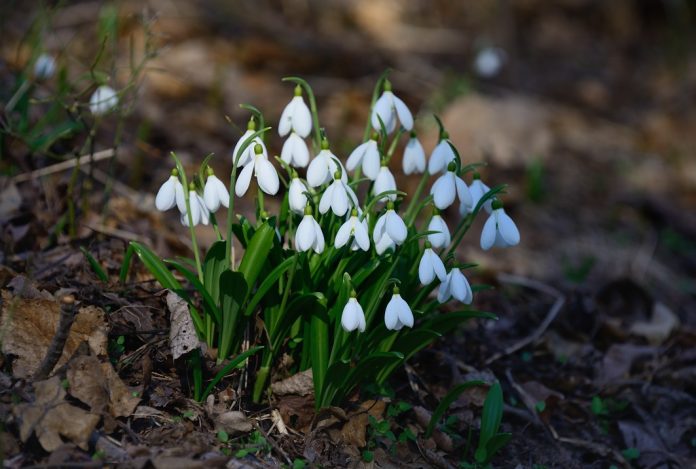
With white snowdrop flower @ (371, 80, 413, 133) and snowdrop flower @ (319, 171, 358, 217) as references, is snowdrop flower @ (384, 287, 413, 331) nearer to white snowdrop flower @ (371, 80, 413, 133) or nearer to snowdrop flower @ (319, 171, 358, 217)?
snowdrop flower @ (319, 171, 358, 217)

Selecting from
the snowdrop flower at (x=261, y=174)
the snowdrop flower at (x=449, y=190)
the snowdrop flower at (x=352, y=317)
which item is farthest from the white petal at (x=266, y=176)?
the snowdrop flower at (x=449, y=190)

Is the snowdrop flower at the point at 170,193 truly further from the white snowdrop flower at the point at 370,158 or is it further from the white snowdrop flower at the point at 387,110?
the white snowdrop flower at the point at 387,110

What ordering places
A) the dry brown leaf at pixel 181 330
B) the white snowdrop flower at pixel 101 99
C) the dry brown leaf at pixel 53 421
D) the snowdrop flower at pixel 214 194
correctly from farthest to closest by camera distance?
the white snowdrop flower at pixel 101 99 → the dry brown leaf at pixel 181 330 → the snowdrop flower at pixel 214 194 → the dry brown leaf at pixel 53 421

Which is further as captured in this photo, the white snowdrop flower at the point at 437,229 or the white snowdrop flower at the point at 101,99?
the white snowdrop flower at the point at 101,99

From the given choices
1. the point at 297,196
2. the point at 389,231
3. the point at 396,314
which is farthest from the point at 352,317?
the point at 297,196

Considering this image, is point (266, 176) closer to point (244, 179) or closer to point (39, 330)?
point (244, 179)

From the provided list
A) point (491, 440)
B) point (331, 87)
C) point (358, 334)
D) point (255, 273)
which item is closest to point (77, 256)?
point (255, 273)

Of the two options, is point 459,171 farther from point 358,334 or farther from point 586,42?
point 586,42
